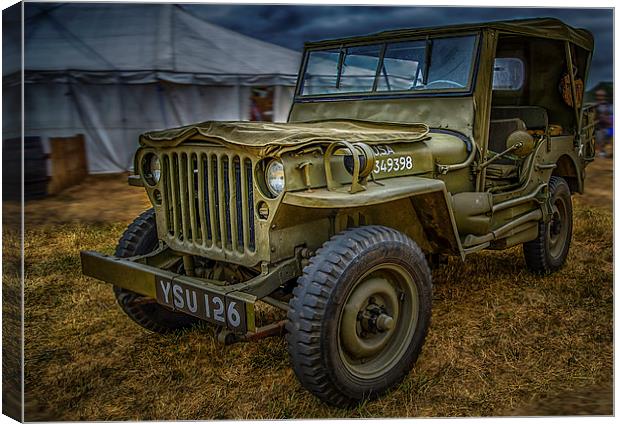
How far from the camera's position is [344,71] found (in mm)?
4566

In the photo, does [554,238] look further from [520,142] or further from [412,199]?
[412,199]

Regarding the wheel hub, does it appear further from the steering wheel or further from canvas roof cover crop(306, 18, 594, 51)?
canvas roof cover crop(306, 18, 594, 51)

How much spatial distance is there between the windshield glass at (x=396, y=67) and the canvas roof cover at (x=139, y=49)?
797 mm

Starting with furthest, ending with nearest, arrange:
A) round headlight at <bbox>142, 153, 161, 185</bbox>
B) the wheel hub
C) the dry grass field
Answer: round headlight at <bbox>142, 153, 161, 185</bbox>, the dry grass field, the wheel hub

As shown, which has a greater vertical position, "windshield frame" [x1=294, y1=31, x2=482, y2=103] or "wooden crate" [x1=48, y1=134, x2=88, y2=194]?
"windshield frame" [x1=294, y1=31, x2=482, y2=103]

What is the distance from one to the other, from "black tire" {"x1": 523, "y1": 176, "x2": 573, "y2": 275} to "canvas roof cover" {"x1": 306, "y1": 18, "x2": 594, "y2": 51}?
1080mm

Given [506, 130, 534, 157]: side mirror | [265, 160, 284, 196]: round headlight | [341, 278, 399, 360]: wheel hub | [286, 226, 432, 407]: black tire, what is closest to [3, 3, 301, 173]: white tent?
[265, 160, 284, 196]: round headlight

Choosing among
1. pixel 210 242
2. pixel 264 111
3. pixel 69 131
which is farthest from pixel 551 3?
pixel 264 111

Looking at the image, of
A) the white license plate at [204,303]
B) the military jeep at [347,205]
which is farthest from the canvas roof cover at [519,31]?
the white license plate at [204,303]

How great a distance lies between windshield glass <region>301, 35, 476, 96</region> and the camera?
4.14 m

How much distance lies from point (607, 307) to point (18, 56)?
3406 mm

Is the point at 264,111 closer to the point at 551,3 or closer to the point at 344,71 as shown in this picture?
the point at 344,71

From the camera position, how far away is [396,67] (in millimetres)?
4328

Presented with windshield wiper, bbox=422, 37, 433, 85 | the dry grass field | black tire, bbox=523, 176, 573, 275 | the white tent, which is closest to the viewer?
the dry grass field
